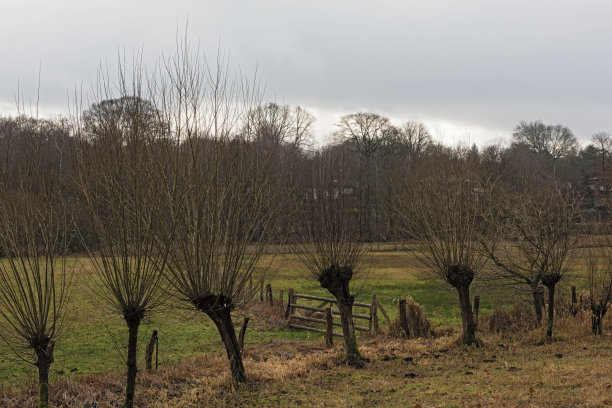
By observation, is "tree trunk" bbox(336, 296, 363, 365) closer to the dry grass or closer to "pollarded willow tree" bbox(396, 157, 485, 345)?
the dry grass

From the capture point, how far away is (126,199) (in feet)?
28.1

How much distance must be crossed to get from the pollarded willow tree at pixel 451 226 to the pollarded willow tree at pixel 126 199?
896cm

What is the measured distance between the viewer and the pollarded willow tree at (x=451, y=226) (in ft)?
49.8

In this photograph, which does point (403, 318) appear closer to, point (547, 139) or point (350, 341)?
point (350, 341)

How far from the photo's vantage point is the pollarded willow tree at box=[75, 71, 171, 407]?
8.44 metres

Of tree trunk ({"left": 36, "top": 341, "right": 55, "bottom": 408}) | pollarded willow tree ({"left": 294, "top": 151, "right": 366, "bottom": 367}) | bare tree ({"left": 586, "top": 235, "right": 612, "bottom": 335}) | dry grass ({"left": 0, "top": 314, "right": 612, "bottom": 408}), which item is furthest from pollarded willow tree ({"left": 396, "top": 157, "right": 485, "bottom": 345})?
tree trunk ({"left": 36, "top": 341, "right": 55, "bottom": 408})

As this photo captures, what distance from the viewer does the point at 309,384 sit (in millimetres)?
11070

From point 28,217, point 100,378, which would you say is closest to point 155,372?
point 100,378

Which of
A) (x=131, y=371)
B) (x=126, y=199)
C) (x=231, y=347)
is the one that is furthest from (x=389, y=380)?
(x=126, y=199)

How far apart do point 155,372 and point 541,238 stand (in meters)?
11.5

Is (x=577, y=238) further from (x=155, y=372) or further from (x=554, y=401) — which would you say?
(x=155, y=372)

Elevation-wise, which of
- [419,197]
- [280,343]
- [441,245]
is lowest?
[280,343]

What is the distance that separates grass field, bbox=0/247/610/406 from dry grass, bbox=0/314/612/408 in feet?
1.42

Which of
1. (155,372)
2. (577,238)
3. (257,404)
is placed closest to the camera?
(257,404)
